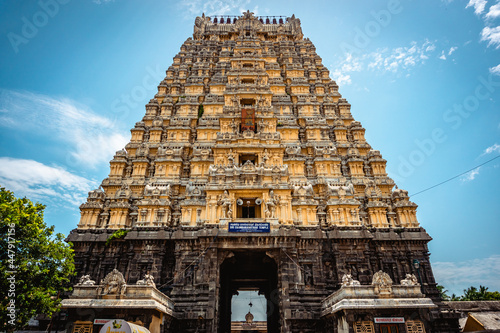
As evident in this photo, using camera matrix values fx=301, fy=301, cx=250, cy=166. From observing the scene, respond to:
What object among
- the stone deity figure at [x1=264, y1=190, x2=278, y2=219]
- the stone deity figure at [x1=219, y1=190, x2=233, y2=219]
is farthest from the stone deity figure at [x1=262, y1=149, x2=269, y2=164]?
the stone deity figure at [x1=219, y1=190, x2=233, y2=219]

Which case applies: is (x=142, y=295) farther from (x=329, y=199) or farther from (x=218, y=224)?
(x=329, y=199)

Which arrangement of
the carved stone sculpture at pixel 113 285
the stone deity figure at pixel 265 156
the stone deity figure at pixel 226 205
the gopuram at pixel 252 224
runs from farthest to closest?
the stone deity figure at pixel 265 156 < the stone deity figure at pixel 226 205 < the gopuram at pixel 252 224 < the carved stone sculpture at pixel 113 285

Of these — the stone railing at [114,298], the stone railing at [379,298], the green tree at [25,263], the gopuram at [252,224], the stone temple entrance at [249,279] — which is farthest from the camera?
the stone temple entrance at [249,279]

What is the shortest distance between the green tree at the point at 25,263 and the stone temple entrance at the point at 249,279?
10899 millimetres

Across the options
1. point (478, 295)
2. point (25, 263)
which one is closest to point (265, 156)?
point (25, 263)

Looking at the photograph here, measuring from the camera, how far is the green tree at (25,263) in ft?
50.1

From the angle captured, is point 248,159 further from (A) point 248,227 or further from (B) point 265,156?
(A) point 248,227

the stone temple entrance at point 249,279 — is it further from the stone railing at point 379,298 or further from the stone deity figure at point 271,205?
the stone railing at point 379,298

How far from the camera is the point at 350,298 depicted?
1653 centimetres

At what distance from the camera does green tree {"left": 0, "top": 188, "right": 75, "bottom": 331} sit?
15.3m

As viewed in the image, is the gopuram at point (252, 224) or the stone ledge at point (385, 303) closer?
the stone ledge at point (385, 303)

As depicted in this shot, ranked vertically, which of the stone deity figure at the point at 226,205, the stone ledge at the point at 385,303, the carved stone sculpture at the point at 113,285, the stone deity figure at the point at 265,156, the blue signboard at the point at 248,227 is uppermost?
the stone deity figure at the point at 265,156

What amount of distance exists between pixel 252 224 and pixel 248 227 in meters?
0.37

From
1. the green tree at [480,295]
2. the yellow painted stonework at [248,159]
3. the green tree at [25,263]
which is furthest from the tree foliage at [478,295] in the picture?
the green tree at [25,263]
